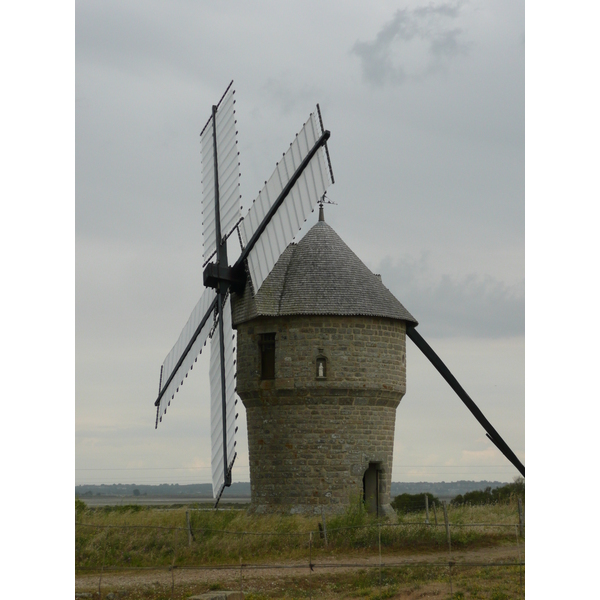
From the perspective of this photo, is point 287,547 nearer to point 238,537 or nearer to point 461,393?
point 238,537

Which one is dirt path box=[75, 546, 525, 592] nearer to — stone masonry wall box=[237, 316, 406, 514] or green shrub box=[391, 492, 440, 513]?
stone masonry wall box=[237, 316, 406, 514]

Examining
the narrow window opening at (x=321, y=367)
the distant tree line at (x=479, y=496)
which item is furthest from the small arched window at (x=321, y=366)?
the distant tree line at (x=479, y=496)

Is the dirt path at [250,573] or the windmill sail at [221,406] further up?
the windmill sail at [221,406]

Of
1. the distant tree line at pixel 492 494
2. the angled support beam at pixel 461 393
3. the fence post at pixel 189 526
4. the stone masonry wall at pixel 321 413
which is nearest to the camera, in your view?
the fence post at pixel 189 526

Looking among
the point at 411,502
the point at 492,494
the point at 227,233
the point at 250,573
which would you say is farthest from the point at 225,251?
the point at 492,494

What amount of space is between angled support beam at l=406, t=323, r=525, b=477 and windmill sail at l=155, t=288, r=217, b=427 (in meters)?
5.47

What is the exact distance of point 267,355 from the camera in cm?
2297

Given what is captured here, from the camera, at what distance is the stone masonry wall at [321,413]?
70.5 ft

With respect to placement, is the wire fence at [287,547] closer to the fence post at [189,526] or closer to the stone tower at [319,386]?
the fence post at [189,526]

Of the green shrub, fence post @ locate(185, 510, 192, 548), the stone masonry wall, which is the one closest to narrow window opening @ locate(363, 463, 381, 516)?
the stone masonry wall

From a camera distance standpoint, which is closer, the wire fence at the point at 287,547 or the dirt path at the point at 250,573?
the dirt path at the point at 250,573

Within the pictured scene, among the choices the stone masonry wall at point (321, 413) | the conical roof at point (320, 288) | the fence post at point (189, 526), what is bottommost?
the fence post at point (189, 526)

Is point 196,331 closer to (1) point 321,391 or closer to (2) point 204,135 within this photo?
(1) point 321,391

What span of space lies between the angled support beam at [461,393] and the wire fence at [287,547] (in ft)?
15.3
